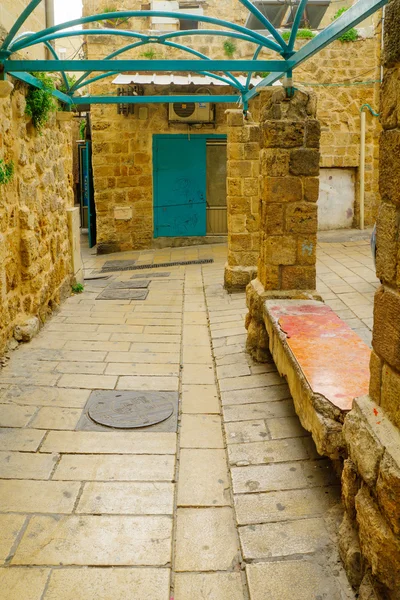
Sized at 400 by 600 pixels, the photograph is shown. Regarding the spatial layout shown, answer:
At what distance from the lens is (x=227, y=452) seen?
3844 millimetres

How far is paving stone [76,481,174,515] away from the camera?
3205mm

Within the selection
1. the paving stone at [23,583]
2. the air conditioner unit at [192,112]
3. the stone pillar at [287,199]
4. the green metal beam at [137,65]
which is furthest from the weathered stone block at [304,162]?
the air conditioner unit at [192,112]

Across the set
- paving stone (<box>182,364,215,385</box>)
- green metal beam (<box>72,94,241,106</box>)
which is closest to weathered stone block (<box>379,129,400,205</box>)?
paving stone (<box>182,364,215,385</box>)

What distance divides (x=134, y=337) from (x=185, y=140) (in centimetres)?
706

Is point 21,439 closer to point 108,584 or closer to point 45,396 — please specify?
point 45,396

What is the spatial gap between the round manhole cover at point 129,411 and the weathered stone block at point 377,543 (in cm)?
211

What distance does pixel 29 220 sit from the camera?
6.10 meters

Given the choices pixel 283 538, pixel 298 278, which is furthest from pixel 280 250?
pixel 283 538

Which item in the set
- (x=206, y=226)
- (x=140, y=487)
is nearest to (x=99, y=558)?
(x=140, y=487)

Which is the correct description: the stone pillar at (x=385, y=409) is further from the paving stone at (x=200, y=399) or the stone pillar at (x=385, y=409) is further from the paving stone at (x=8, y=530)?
the paving stone at (x=200, y=399)

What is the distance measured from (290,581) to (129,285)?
679 centimetres

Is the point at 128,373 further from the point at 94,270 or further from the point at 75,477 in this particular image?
the point at 94,270

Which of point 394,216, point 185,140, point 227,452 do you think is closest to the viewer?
point 394,216

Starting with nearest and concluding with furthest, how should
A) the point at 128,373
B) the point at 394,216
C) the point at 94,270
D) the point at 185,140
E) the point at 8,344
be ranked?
the point at 394,216
the point at 128,373
the point at 8,344
the point at 94,270
the point at 185,140
